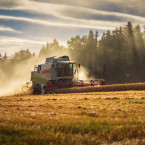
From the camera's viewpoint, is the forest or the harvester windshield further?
the forest

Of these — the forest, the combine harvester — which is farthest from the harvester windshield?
the forest

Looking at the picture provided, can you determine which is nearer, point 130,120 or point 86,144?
point 86,144

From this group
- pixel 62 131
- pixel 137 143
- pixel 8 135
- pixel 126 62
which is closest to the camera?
pixel 137 143

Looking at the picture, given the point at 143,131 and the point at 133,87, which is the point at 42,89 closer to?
the point at 133,87

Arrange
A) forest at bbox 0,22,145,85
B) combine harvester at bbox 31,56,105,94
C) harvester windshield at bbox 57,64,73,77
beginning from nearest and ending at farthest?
1. combine harvester at bbox 31,56,105,94
2. harvester windshield at bbox 57,64,73,77
3. forest at bbox 0,22,145,85

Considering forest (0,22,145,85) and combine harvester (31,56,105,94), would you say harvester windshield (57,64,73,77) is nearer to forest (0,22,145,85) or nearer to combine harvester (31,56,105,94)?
combine harvester (31,56,105,94)

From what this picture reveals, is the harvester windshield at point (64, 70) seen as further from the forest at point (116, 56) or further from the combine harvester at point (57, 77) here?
the forest at point (116, 56)

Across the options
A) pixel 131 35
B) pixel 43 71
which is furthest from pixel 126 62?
pixel 43 71

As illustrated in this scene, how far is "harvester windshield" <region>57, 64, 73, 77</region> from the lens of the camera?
91.1ft

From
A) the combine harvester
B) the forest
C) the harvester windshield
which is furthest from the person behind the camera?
the forest

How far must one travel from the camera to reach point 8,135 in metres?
5.52

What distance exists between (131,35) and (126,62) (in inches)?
325

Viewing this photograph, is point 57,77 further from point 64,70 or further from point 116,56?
point 116,56

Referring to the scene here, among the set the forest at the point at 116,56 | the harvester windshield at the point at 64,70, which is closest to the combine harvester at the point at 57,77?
the harvester windshield at the point at 64,70
